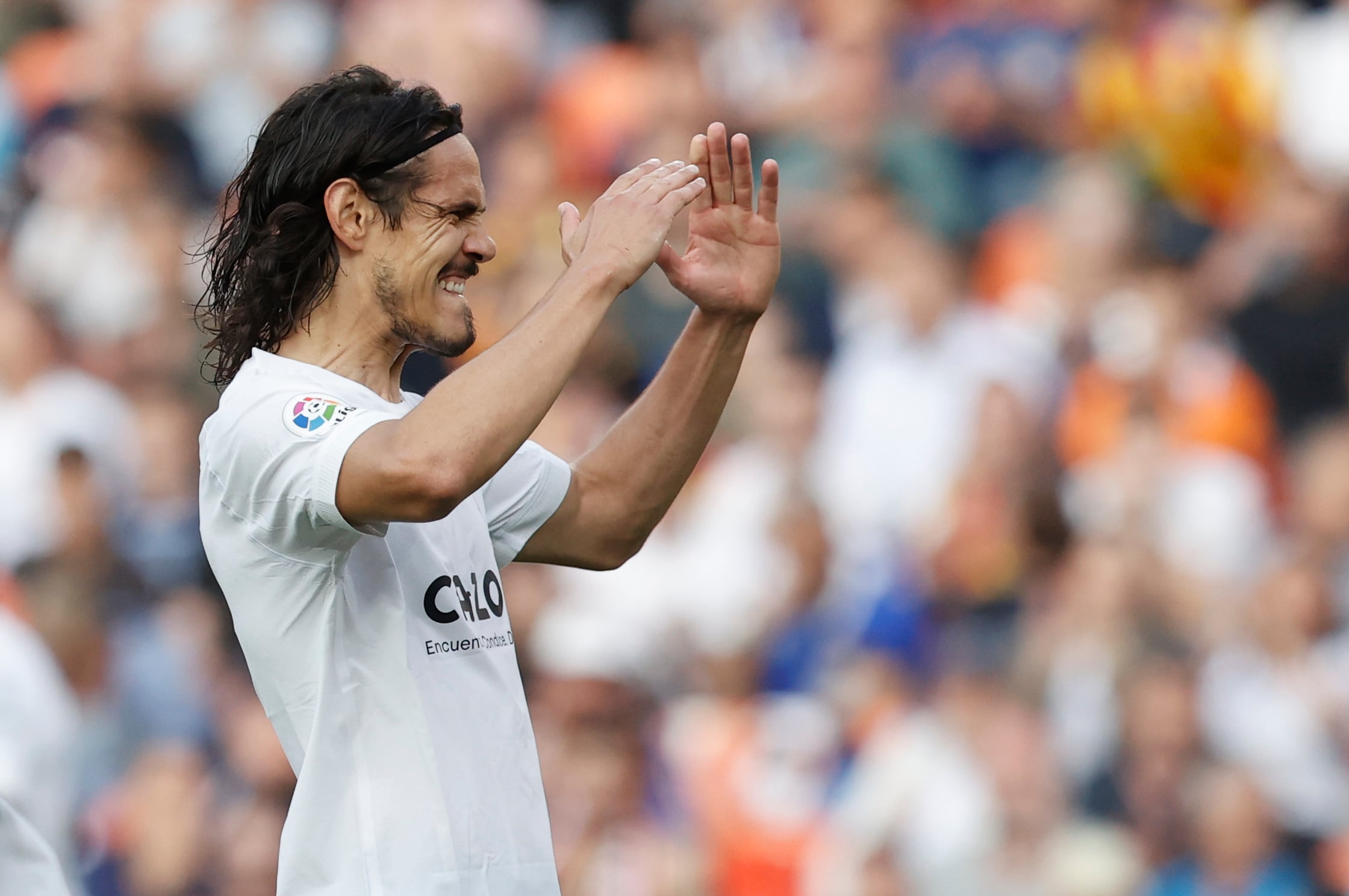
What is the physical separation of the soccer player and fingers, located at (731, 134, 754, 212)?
43 millimetres

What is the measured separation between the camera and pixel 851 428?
22.8 ft

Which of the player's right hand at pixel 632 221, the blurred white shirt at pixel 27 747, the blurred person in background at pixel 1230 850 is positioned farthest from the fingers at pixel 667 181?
the blurred person in background at pixel 1230 850

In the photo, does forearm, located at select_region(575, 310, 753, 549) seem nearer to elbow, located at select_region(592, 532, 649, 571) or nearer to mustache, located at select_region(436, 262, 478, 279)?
elbow, located at select_region(592, 532, 649, 571)

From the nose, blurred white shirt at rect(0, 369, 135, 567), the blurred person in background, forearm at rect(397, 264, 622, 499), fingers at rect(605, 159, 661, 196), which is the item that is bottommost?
the blurred person in background

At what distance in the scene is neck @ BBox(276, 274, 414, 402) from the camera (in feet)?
8.71

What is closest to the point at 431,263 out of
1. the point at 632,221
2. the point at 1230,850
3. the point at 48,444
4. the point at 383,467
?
the point at 632,221

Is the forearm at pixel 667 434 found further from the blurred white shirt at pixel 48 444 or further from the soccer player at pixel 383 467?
the blurred white shirt at pixel 48 444

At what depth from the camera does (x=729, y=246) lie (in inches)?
119

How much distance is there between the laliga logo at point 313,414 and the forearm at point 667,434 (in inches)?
27.4

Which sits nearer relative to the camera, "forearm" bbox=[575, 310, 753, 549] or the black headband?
the black headband

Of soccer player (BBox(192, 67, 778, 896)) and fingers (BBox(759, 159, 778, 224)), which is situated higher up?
fingers (BBox(759, 159, 778, 224))

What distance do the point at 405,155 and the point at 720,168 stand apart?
577mm

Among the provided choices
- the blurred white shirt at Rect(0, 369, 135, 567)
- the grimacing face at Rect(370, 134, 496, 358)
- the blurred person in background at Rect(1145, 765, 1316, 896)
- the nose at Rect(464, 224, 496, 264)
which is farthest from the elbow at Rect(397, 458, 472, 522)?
the blurred white shirt at Rect(0, 369, 135, 567)

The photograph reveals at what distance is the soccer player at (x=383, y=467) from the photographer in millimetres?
2365
